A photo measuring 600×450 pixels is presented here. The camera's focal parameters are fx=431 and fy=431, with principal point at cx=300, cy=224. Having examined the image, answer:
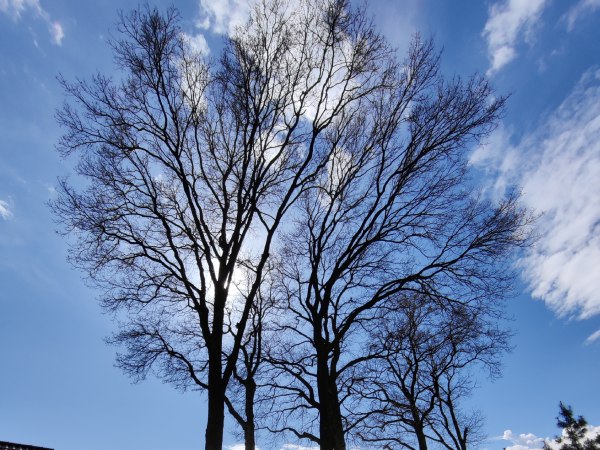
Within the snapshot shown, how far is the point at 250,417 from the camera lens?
18172mm

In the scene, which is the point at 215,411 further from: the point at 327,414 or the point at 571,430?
the point at 571,430

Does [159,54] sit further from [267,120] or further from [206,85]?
[267,120]

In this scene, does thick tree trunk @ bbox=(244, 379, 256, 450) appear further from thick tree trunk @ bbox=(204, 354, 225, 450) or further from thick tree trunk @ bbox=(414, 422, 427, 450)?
thick tree trunk @ bbox=(204, 354, 225, 450)

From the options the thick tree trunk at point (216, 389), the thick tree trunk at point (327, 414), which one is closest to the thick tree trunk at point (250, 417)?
the thick tree trunk at point (327, 414)

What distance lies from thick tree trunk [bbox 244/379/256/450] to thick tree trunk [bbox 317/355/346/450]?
616cm

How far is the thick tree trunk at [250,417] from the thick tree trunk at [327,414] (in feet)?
20.2

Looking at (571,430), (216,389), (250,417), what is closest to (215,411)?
(216,389)

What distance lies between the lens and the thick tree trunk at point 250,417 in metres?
17.8

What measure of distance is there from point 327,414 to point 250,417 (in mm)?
7417

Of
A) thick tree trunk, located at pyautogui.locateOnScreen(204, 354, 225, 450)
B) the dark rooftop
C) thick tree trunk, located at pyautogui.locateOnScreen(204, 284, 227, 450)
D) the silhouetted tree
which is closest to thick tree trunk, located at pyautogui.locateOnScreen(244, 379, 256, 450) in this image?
the dark rooftop

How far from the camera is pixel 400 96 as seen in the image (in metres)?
12.2

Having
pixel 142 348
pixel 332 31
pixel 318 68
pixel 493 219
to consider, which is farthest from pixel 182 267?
pixel 493 219

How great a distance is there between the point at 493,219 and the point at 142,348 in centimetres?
1010

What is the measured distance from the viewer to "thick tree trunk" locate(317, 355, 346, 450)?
38.3 ft
